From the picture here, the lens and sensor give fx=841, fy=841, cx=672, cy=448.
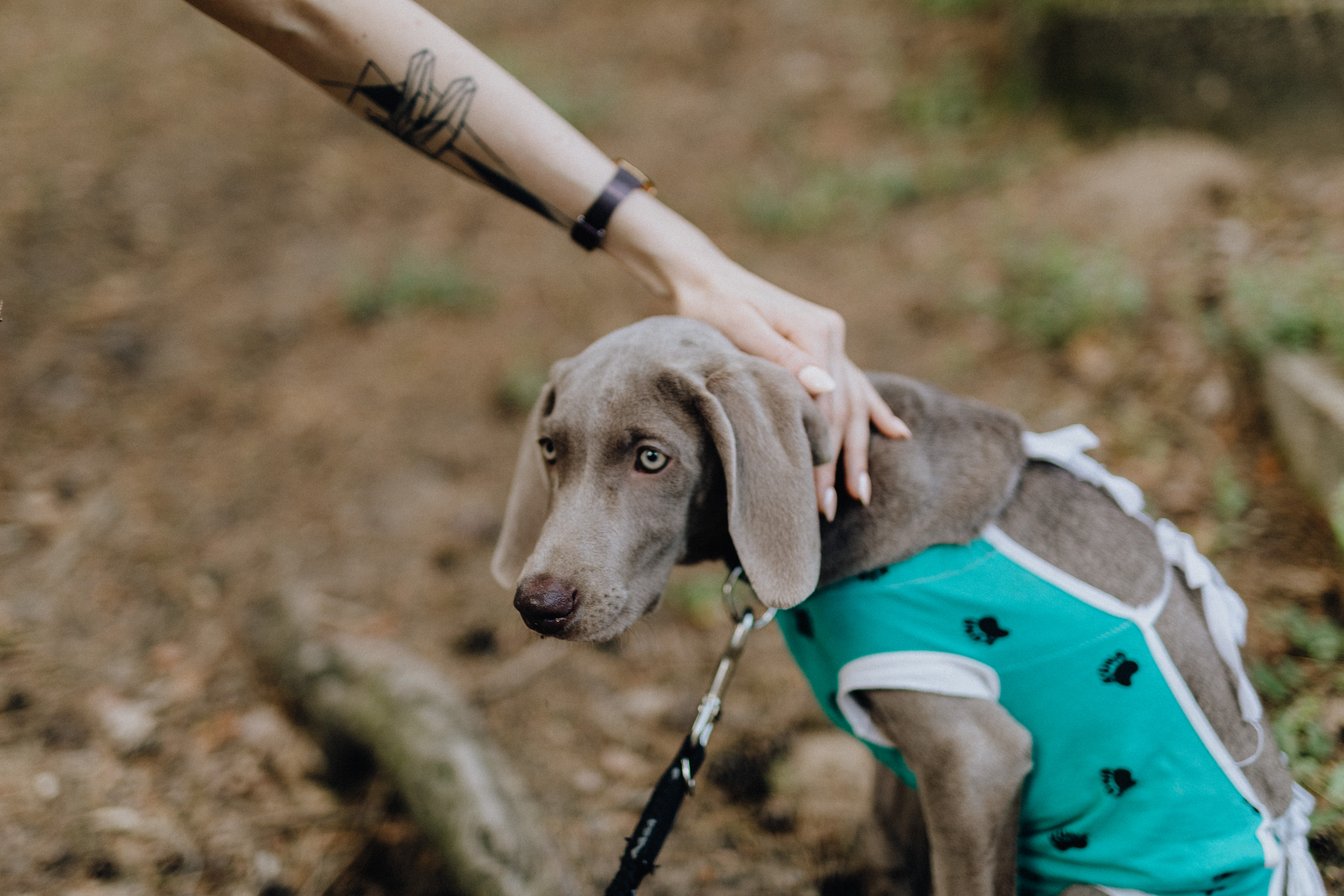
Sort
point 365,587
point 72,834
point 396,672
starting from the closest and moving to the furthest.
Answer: point 72,834 → point 396,672 → point 365,587

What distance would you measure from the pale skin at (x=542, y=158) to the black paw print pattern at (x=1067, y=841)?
1.01m

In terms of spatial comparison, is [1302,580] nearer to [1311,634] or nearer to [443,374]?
[1311,634]

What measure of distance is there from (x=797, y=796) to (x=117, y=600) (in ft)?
9.93

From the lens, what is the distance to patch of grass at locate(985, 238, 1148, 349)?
4.58 metres

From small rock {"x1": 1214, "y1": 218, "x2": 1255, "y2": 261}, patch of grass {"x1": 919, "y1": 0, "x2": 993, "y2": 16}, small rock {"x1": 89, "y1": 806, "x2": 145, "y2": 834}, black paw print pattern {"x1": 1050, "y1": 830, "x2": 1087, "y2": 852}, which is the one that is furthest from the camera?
patch of grass {"x1": 919, "y1": 0, "x2": 993, "y2": 16}

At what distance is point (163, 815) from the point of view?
2.84m

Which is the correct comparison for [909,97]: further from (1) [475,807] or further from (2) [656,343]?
(1) [475,807]

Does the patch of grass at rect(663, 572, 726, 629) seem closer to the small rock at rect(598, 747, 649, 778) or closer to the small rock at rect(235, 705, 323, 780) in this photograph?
the small rock at rect(598, 747, 649, 778)

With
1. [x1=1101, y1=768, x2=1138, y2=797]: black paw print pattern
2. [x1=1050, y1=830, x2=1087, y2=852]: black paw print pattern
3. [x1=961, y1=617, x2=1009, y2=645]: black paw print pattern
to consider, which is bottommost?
[x1=1050, y1=830, x2=1087, y2=852]: black paw print pattern

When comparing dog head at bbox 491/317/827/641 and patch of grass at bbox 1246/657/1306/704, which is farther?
patch of grass at bbox 1246/657/1306/704

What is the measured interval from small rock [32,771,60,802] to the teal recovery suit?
258 centimetres

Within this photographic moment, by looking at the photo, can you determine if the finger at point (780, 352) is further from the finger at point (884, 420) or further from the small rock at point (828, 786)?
the small rock at point (828, 786)

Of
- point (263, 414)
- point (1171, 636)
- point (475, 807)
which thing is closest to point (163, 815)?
point (475, 807)

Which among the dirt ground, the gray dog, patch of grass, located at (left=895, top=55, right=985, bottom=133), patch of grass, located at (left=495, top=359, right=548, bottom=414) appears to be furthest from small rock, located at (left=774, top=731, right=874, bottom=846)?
patch of grass, located at (left=895, top=55, right=985, bottom=133)
